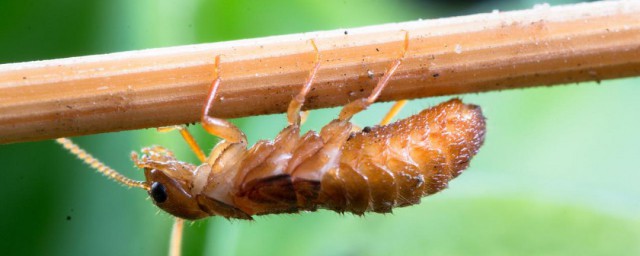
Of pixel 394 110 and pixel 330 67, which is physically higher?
pixel 394 110

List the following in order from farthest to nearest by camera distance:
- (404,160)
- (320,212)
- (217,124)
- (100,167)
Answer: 1. (320,212)
2. (100,167)
3. (404,160)
4. (217,124)

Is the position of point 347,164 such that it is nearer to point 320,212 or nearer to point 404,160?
point 404,160

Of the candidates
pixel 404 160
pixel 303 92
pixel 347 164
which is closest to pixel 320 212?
pixel 347 164

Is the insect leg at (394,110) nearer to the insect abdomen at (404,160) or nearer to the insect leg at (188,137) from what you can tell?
the insect abdomen at (404,160)

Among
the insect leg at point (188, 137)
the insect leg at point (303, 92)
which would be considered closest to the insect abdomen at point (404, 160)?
the insect leg at point (303, 92)

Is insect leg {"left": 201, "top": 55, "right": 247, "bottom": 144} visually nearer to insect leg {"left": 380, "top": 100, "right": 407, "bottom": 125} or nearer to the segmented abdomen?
the segmented abdomen

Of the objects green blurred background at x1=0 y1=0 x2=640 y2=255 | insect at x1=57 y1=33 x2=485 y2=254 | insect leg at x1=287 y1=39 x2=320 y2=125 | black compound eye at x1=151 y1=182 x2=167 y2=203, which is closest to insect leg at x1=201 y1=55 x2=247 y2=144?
insect at x1=57 y1=33 x2=485 y2=254

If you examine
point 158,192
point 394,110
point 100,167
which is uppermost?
point 394,110

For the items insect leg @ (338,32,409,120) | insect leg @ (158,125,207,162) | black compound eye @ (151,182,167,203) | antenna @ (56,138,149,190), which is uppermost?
insect leg @ (158,125,207,162)
